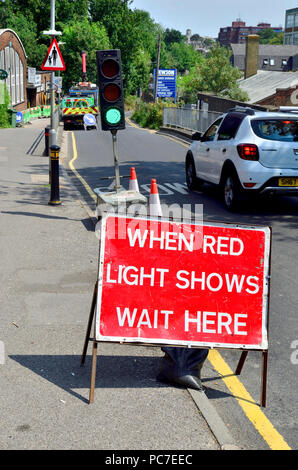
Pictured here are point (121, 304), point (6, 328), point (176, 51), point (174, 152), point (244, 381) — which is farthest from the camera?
point (176, 51)

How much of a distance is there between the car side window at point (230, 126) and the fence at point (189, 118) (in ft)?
53.8

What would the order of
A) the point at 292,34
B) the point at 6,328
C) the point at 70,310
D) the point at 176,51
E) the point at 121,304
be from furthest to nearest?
the point at 176,51, the point at 292,34, the point at 70,310, the point at 6,328, the point at 121,304

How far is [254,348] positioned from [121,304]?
111 cm

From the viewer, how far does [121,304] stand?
4918 millimetres

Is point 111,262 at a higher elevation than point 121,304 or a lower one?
higher

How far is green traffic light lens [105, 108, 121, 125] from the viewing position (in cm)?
1029

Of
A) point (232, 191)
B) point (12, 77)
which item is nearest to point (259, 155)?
point (232, 191)

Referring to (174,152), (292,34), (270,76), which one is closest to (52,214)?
(174,152)

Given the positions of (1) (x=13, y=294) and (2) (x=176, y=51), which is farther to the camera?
(2) (x=176, y=51)

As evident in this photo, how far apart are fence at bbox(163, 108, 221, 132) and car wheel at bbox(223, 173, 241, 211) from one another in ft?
56.0

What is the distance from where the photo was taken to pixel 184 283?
16.4ft

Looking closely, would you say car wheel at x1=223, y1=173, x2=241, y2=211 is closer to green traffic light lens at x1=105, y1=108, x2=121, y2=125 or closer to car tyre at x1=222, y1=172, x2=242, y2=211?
car tyre at x1=222, y1=172, x2=242, y2=211

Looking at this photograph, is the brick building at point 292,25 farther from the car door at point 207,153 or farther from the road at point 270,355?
the car door at point 207,153

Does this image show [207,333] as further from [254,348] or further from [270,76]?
[270,76]
